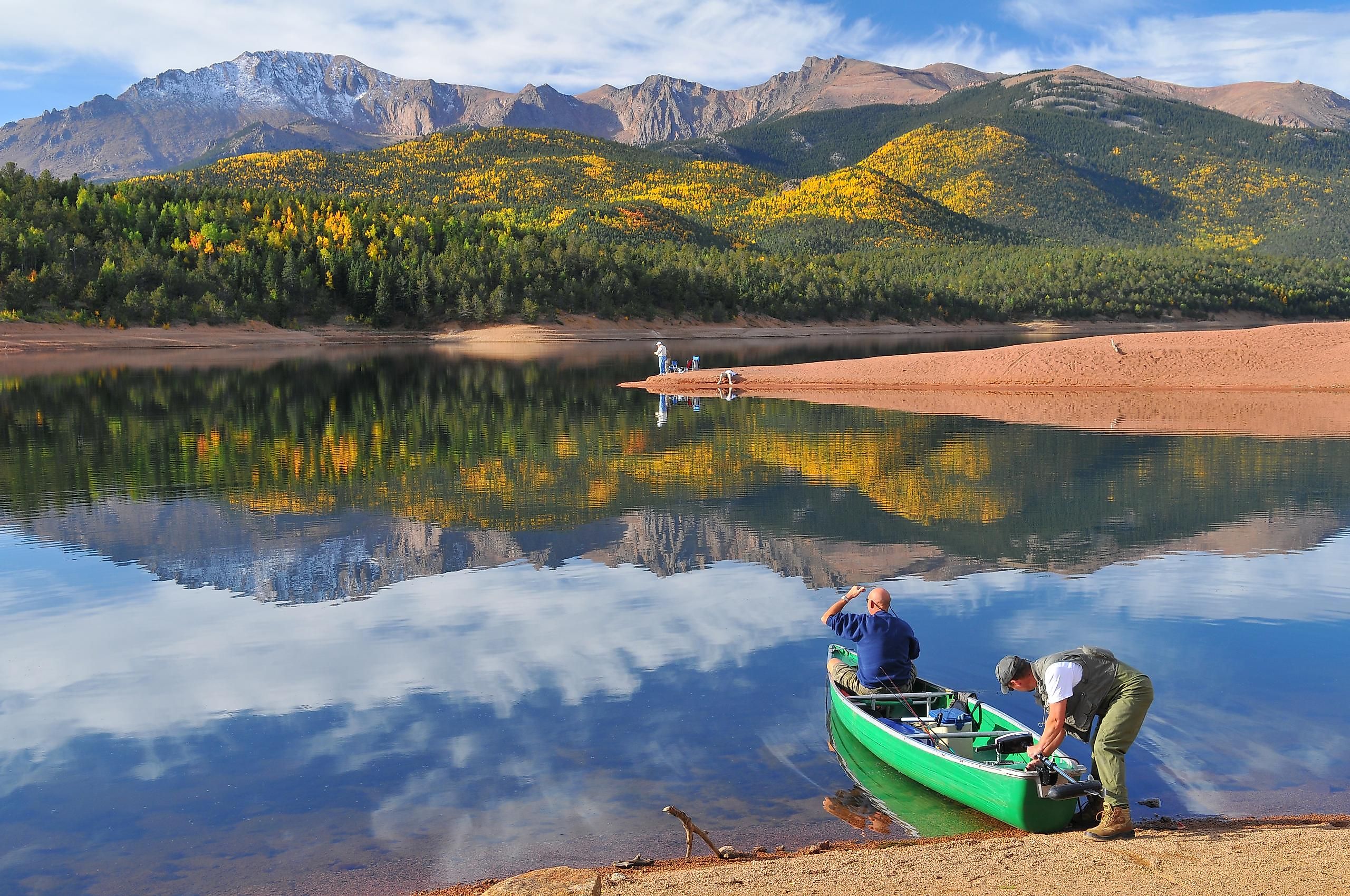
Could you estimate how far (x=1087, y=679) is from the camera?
34.2 ft

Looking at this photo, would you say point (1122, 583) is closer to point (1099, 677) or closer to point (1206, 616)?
point (1206, 616)

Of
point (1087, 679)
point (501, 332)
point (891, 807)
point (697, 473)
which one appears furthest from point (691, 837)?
point (501, 332)

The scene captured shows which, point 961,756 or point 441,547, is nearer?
point 961,756

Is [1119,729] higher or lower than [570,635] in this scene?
higher

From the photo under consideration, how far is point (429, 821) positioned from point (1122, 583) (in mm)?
13001

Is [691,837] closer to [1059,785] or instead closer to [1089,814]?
[1059,785]

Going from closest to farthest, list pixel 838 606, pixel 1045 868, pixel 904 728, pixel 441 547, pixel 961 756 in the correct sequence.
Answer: pixel 1045 868
pixel 961 756
pixel 904 728
pixel 838 606
pixel 441 547

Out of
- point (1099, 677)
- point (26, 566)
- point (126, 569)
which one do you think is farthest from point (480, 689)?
point (26, 566)

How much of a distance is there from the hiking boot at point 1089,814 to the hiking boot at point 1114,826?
31 cm

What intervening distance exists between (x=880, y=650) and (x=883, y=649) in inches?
1.4

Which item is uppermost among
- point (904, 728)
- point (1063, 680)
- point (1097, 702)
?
point (1063, 680)

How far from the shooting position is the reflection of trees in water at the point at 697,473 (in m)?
24.1

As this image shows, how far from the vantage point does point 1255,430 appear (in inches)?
1581

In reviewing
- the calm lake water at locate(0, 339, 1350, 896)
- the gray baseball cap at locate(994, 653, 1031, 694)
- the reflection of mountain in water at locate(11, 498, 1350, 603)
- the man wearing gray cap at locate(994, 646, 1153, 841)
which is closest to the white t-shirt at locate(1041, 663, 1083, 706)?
the man wearing gray cap at locate(994, 646, 1153, 841)
